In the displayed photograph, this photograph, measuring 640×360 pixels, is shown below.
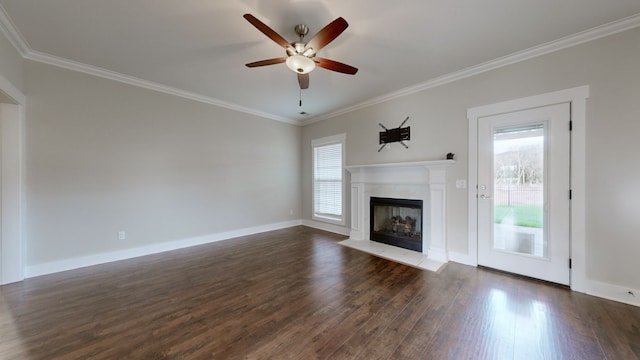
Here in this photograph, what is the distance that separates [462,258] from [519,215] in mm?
933

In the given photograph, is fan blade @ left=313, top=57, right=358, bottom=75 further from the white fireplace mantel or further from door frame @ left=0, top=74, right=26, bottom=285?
door frame @ left=0, top=74, right=26, bottom=285

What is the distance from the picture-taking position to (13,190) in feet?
8.76

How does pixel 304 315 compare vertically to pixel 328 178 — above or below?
below

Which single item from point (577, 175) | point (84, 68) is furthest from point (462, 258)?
point (84, 68)

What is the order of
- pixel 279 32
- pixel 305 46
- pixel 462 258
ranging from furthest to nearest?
pixel 462 258
pixel 279 32
pixel 305 46

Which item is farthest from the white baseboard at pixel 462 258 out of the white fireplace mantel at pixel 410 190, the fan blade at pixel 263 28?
the fan blade at pixel 263 28

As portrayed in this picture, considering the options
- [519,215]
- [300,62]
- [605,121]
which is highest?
[300,62]

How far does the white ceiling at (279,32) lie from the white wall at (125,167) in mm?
468

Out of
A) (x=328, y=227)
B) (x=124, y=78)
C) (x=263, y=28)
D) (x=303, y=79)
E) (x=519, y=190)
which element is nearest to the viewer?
(x=263, y=28)

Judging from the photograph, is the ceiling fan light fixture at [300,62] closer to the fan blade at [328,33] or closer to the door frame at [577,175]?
the fan blade at [328,33]

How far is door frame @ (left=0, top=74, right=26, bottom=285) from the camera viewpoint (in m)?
2.61

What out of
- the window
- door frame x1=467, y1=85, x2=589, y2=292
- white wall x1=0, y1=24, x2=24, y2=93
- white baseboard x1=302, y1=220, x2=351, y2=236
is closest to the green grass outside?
door frame x1=467, y1=85, x2=589, y2=292

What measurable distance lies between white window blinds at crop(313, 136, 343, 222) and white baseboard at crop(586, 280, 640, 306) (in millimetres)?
3629

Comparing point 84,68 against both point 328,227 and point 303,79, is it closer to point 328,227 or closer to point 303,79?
point 303,79
